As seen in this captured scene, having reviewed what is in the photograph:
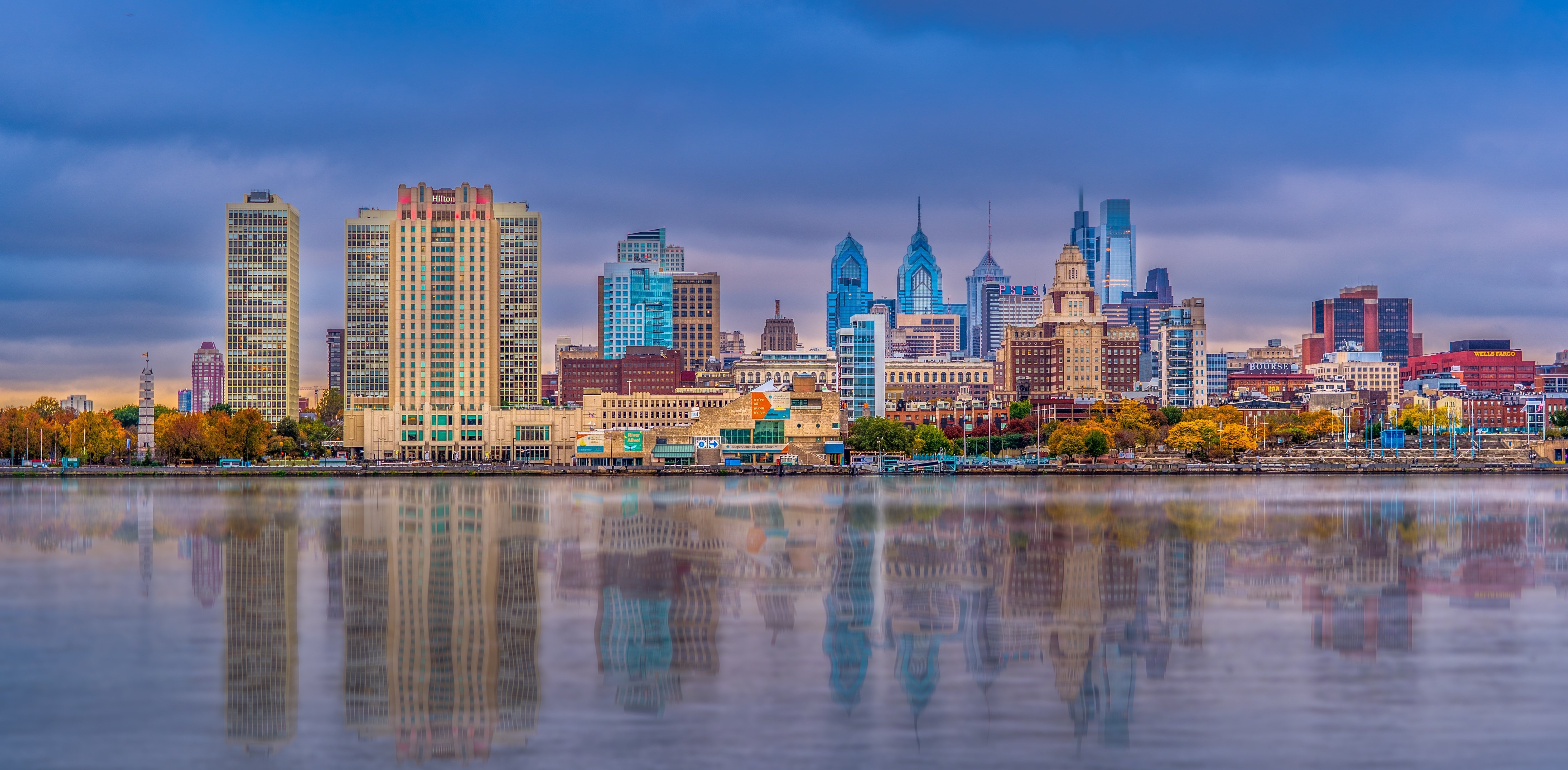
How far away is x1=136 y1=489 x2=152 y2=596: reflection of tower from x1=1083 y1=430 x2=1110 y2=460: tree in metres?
97.1

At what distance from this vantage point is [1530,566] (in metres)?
47.4

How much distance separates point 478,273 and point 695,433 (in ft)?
129

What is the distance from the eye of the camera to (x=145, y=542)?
58.2 meters

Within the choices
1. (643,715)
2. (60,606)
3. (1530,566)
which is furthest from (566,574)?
(1530,566)

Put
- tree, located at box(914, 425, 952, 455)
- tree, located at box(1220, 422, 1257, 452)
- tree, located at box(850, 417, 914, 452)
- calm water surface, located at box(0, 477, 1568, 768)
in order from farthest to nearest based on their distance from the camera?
tree, located at box(914, 425, 952, 455) → tree, located at box(1220, 422, 1257, 452) → tree, located at box(850, 417, 914, 452) → calm water surface, located at box(0, 477, 1568, 768)

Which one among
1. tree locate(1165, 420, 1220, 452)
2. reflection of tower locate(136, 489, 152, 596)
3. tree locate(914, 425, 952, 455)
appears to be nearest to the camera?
reflection of tower locate(136, 489, 152, 596)

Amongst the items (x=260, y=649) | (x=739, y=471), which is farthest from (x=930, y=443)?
(x=260, y=649)

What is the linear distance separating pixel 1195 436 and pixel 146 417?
116572 mm

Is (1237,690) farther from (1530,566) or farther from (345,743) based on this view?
(1530,566)

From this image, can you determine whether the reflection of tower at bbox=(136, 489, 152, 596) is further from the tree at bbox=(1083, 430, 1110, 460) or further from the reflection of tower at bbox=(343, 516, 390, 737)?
the tree at bbox=(1083, 430, 1110, 460)

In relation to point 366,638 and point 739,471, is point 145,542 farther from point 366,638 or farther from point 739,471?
point 739,471

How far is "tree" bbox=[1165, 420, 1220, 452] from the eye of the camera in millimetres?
172125

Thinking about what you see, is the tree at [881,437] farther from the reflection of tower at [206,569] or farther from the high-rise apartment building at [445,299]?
the reflection of tower at [206,569]

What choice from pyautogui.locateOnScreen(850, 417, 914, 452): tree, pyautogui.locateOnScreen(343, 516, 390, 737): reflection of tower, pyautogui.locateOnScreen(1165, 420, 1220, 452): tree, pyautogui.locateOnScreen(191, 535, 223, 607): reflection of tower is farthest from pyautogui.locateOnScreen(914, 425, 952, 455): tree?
pyautogui.locateOnScreen(343, 516, 390, 737): reflection of tower
